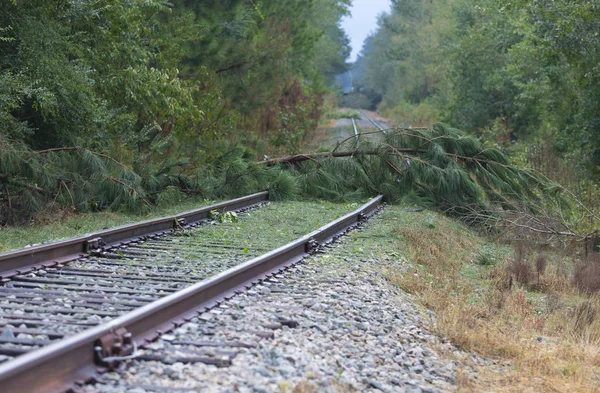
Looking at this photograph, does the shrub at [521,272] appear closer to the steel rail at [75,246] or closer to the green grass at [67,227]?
the steel rail at [75,246]

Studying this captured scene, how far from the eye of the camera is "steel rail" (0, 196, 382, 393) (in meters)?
3.33

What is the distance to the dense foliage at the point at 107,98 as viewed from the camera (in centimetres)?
1059

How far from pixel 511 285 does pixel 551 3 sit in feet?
44.1

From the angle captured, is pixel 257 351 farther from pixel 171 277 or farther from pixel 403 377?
pixel 171 277

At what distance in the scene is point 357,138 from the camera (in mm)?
14625

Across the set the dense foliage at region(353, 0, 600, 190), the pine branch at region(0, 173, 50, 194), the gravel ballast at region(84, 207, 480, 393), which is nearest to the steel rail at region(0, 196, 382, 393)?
the gravel ballast at region(84, 207, 480, 393)

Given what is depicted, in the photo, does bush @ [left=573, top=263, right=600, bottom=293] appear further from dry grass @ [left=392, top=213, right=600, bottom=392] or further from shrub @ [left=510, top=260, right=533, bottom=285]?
shrub @ [left=510, top=260, right=533, bottom=285]

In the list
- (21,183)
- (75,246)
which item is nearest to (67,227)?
(21,183)

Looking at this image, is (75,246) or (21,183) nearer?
(75,246)

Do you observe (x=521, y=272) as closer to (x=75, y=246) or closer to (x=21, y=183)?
(x=75, y=246)

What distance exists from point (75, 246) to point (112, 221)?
2804mm

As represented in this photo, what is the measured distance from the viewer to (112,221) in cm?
987

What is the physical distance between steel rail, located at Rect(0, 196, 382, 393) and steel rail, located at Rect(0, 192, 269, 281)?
5.87 ft

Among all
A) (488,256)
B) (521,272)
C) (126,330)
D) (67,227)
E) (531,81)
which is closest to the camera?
(126,330)
